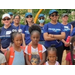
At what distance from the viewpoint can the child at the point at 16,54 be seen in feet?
10.1

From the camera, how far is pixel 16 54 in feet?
10.2

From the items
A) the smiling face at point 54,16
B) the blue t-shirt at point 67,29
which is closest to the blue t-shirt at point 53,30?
the smiling face at point 54,16

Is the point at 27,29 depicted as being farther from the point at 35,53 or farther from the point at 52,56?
the point at 52,56

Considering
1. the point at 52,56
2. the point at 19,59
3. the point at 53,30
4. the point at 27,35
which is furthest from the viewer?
the point at 27,35

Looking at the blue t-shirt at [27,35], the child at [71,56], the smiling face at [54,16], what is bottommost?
the child at [71,56]

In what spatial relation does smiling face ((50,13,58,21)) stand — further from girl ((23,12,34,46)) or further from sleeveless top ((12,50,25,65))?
sleeveless top ((12,50,25,65))

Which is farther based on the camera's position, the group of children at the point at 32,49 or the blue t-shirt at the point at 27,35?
the blue t-shirt at the point at 27,35

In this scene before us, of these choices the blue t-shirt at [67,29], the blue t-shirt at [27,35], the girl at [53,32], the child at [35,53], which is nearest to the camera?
the child at [35,53]

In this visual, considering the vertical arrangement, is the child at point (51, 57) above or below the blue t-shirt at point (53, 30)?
below

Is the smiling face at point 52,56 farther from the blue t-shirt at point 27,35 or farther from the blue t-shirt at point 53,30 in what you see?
the blue t-shirt at point 27,35

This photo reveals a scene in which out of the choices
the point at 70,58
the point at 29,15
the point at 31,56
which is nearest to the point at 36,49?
the point at 31,56

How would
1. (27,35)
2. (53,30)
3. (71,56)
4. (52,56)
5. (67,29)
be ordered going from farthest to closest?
(67,29) < (27,35) < (53,30) < (71,56) < (52,56)

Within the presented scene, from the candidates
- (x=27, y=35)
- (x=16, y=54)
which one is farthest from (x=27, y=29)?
(x=16, y=54)
